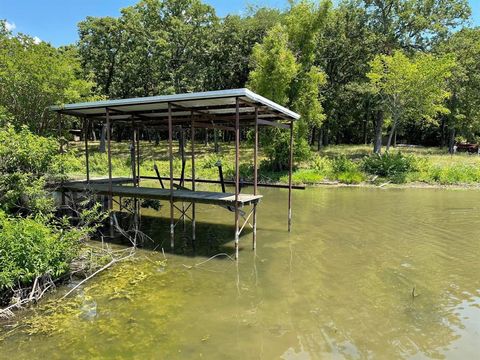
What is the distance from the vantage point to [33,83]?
56.7 feet

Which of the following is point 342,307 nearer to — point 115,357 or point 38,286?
point 115,357

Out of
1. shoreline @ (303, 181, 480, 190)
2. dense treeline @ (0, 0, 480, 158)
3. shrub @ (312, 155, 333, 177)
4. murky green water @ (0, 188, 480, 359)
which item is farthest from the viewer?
shrub @ (312, 155, 333, 177)

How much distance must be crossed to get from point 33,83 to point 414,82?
2128 cm

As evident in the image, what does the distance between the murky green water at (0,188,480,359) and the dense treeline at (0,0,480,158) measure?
42.1ft

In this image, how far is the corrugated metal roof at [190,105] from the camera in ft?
27.3

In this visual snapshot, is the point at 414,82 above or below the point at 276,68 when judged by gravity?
below

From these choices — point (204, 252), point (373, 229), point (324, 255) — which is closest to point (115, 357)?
point (204, 252)

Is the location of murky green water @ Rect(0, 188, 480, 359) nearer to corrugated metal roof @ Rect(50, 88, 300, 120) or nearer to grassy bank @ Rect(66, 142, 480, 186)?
corrugated metal roof @ Rect(50, 88, 300, 120)

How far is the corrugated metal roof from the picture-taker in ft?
27.3

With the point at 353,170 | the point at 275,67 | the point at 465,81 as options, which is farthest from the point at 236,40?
the point at 465,81

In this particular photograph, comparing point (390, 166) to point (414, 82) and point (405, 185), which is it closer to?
point (405, 185)

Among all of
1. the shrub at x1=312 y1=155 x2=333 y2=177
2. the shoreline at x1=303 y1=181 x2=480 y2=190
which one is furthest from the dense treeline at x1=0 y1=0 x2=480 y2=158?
Answer: the shoreline at x1=303 y1=181 x2=480 y2=190

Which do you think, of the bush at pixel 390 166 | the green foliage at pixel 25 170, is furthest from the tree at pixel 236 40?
the green foliage at pixel 25 170

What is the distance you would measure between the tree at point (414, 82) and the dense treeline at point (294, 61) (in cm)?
7
